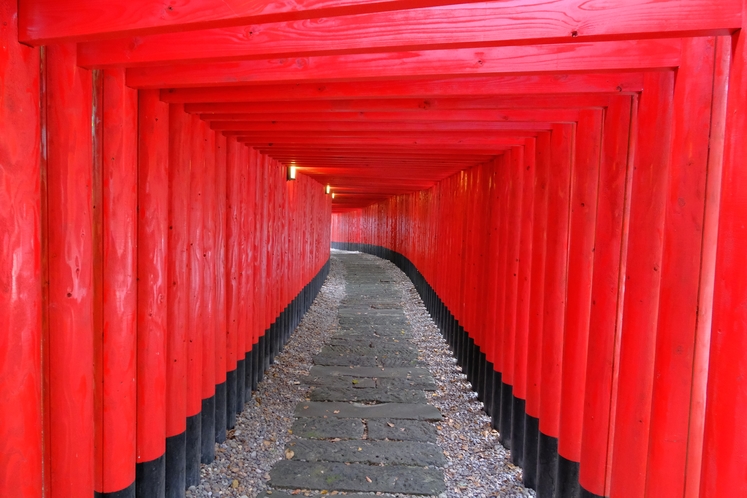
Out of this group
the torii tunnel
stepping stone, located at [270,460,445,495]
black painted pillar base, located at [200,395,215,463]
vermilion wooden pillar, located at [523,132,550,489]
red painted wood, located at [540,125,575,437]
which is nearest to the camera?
the torii tunnel

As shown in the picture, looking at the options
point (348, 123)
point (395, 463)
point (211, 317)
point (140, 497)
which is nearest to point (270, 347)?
point (211, 317)

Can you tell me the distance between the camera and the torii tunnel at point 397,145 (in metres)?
1.72

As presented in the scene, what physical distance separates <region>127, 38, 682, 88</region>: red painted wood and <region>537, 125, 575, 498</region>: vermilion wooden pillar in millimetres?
1552

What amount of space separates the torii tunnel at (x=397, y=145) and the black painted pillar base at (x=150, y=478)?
12mm

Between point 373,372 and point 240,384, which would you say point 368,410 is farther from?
point 240,384

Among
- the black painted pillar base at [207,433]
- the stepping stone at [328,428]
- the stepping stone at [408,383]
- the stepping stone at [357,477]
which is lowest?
the stepping stone at [357,477]

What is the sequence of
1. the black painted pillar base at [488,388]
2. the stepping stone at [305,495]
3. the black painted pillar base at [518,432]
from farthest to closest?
1. the black painted pillar base at [488,388]
2. the black painted pillar base at [518,432]
3. the stepping stone at [305,495]

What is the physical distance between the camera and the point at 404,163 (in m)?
6.45

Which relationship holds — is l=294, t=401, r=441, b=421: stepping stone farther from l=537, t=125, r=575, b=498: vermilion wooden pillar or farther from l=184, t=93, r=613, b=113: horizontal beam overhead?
l=184, t=93, r=613, b=113: horizontal beam overhead

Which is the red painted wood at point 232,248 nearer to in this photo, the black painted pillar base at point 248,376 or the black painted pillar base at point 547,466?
the black painted pillar base at point 248,376

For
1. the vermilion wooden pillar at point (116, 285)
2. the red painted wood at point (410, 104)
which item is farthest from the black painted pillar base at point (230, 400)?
the red painted wood at point (410, 104)

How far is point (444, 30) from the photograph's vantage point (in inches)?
70.1

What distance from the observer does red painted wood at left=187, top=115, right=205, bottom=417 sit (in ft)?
12.2

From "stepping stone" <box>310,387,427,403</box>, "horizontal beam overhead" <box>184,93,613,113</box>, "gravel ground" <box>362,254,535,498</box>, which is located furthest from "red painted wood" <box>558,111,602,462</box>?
"stepping stone" <box>310,387,427,403</box>
